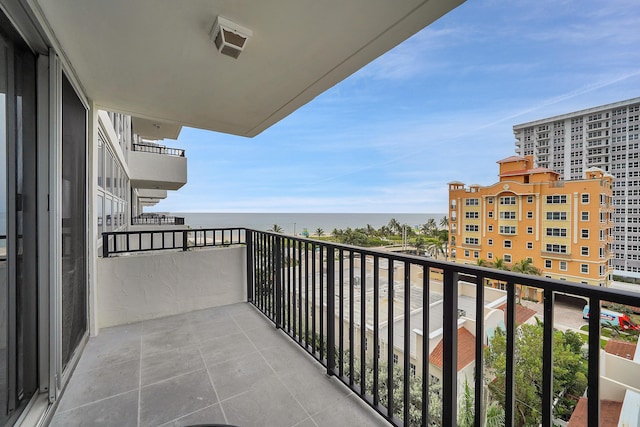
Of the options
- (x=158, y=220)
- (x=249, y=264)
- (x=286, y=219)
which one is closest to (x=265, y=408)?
(x=249, y=264)

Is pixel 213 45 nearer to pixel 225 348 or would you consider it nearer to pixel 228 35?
pixel 228 35

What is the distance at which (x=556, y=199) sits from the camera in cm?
1223

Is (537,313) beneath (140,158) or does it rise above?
beneath

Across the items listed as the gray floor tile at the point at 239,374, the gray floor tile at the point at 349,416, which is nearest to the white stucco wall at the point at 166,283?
the gray floor tile at the point at 239,374

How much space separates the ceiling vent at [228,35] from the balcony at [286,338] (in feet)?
4.56

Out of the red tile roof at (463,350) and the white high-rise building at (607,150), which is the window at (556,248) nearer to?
the white high-rise building at (607,150)

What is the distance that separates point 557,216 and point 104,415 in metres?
17.0

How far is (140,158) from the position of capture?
6.98m

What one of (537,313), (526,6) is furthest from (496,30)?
(537,313)

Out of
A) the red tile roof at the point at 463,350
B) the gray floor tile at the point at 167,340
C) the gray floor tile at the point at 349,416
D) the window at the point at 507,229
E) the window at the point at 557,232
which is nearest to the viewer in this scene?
the red tile roof at the point at 463,350

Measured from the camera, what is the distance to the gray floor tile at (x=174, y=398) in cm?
154

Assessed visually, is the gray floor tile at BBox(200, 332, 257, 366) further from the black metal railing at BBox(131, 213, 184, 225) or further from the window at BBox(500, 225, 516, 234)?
the window at BBox(500, 225, 516, 234)

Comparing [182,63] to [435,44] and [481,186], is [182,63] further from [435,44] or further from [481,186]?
[435,44]

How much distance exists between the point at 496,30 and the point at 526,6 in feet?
8.03
